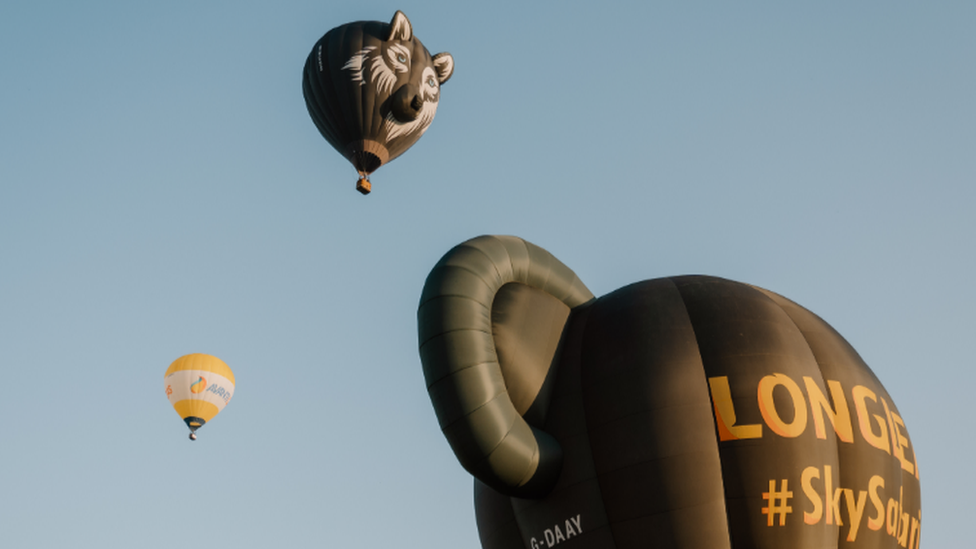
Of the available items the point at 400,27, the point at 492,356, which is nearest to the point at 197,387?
the point at 400,27

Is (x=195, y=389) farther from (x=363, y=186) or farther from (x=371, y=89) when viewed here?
(x=371, y=89)

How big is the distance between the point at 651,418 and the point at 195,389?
18421mm

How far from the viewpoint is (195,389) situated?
27547mm

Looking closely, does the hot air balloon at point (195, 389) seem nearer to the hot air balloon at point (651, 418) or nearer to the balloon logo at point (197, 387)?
the balloon logo at point (197, 387)

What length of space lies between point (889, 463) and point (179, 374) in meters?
19.7

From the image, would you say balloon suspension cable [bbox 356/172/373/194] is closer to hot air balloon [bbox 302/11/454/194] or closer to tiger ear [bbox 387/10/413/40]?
hot air balloon [bbox 302/11/454/194]

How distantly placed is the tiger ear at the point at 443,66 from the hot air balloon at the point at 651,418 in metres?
7.76

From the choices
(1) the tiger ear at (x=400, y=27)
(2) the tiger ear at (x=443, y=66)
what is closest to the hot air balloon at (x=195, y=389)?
(2) the tiger ear at (x=443, y=66)

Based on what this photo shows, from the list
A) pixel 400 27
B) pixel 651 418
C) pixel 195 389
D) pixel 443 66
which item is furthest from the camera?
pixel 195 389

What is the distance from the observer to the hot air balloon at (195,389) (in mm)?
27531

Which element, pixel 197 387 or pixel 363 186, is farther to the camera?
pixel 197 387

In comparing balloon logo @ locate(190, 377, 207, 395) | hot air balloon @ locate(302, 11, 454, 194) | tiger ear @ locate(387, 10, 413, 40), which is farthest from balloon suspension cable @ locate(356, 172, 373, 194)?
balloon logo @ locate(190, 377, 207, 395)

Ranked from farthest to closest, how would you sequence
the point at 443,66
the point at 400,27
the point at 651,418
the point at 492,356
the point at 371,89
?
the point at 443,66 < the point at 400,27 < the point at 371,89 < the point at 651,418 < the point at 492,356

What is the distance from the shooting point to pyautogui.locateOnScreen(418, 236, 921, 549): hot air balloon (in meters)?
11.2
